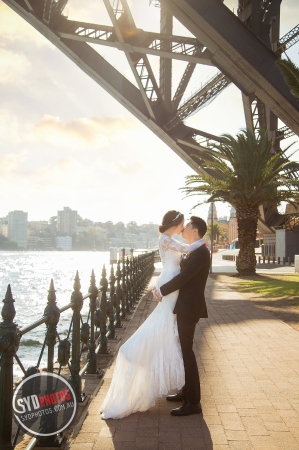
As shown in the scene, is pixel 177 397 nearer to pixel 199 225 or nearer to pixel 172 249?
pixel 172 249

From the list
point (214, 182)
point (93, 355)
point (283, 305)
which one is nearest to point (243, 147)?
point (214, 182)

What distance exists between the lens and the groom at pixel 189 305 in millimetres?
4520

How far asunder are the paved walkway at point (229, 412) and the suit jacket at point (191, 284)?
0.92m

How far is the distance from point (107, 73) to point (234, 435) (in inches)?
1079

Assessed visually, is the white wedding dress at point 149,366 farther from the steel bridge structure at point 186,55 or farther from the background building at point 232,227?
the background building at point 232,227

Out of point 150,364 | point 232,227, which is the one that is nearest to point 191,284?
point 150,364

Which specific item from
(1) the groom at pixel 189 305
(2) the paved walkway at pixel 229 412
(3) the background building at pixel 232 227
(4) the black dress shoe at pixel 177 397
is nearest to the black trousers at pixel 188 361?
(1) the groom at pixel 189 305

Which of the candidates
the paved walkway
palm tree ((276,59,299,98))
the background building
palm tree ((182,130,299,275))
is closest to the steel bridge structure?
palm tree ((182,130,299,275))

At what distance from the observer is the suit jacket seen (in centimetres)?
453

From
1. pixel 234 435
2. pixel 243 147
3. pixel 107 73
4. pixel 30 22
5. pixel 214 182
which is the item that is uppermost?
pixel 30 22

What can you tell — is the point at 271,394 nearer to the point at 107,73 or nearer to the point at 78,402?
the point at 78,402

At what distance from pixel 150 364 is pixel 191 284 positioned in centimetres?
80

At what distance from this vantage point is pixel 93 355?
588 centimetres

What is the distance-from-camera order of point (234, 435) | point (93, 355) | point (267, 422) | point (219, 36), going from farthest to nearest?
point (219, 36)
point (93, 355)
point (267, 422)
point (234, 435)
